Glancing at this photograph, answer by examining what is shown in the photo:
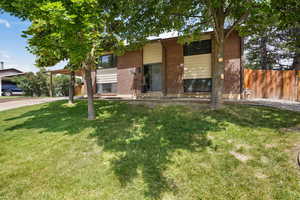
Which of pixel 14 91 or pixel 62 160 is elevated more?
pixel 14 91

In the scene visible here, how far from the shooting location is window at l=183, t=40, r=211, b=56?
10.9m

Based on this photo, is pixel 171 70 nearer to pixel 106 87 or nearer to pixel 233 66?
pixel 233 66

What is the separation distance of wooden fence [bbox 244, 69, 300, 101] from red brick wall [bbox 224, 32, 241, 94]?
1.30 m

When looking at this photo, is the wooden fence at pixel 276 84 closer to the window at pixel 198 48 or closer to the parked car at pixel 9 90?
the window at pixel 198 48

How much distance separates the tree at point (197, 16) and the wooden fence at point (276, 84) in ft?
16.1

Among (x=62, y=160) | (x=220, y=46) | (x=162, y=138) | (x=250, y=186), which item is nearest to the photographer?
(x=250, y=186)

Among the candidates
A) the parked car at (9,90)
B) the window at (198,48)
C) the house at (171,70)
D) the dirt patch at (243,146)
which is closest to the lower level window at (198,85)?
the house at (171,70)

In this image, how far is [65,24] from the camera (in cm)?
388

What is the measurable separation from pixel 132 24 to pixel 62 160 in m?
5.94

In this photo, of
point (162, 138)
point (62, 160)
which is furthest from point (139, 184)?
point (62, 160)

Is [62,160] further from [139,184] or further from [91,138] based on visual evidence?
[139,184]

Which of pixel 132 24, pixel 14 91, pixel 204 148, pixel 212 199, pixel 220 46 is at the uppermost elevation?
pixel 132 24

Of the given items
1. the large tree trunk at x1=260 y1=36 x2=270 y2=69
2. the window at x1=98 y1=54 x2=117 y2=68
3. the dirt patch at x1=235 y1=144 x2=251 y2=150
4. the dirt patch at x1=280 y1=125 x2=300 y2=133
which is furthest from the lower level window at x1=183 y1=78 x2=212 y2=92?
the large tree trunk at x1=260 y1=36 x2=270 y2=69

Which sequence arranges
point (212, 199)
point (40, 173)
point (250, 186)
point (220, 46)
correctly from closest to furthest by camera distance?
1. point (212, 199)
2. point (250, 186)
3. point (40, 173)
4. point (220, 46)
